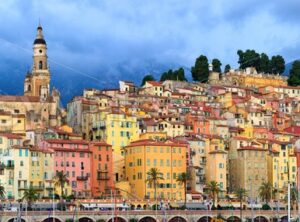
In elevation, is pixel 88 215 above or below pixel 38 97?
below

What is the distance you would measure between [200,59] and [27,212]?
6601cm

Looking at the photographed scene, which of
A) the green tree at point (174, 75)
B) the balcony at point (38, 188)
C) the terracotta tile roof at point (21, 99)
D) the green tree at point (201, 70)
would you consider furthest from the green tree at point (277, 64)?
the balcony at point (38, 188)

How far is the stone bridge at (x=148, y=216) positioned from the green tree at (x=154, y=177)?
6.19 m

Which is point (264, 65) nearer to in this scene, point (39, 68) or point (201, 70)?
point (201, 70)

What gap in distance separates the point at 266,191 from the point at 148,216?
1654 cm

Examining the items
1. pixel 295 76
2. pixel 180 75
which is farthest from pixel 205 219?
pixel 295 76

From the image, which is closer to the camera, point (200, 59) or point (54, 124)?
point (54, 124)

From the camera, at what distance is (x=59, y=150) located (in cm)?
8175

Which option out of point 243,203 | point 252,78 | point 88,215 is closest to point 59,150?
point 88,215

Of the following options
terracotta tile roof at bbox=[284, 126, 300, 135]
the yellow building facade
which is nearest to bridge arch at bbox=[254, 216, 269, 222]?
the yellow building facade

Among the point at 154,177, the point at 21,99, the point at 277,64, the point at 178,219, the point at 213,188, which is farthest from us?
the point at 277,64

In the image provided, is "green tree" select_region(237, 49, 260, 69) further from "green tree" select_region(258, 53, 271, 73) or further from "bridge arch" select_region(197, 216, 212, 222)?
"bridge arch" select_region(197, 216, 212, 222)

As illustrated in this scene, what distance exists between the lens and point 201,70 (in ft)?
423

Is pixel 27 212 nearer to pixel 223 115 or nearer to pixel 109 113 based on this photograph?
pixel 109 113
